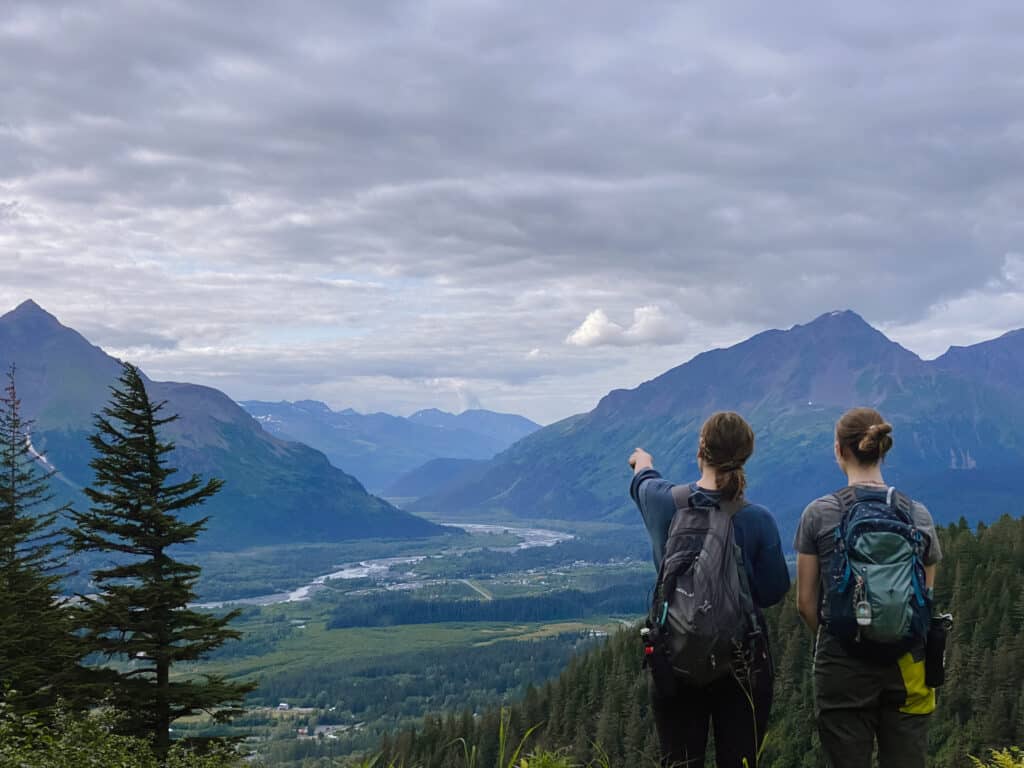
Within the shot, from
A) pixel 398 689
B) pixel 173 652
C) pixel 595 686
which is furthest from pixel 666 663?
pixel 398 689

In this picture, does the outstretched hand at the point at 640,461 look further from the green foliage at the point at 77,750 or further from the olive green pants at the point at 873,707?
the green foliage at the point at 77,750

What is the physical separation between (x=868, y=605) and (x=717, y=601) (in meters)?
1.29

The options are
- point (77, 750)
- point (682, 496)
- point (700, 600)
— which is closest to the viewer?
point (700, 600)

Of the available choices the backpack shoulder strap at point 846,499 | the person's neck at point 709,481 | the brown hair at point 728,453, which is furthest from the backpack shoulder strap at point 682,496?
the backpack shoulder strap at point 846,499

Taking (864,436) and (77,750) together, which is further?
(77,750)

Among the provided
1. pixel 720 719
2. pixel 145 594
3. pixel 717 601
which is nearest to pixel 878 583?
pixel 717 601

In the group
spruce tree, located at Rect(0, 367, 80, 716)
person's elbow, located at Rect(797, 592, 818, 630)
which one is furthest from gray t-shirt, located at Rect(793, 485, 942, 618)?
spruce tree, located at Rect(0, 367, 80, 716)

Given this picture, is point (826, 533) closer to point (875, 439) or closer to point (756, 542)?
point (756, 542)

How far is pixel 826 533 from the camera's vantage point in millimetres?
8266

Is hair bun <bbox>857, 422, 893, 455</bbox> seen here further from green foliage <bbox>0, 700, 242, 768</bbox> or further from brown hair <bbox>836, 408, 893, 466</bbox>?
green foliage <bbox>0, 700, 242, 768</bbox>

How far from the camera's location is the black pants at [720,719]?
27.2ft

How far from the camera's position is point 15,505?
45500 millimetres

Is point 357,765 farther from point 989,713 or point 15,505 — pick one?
point 989,713

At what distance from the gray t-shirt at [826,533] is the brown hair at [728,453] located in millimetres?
727
